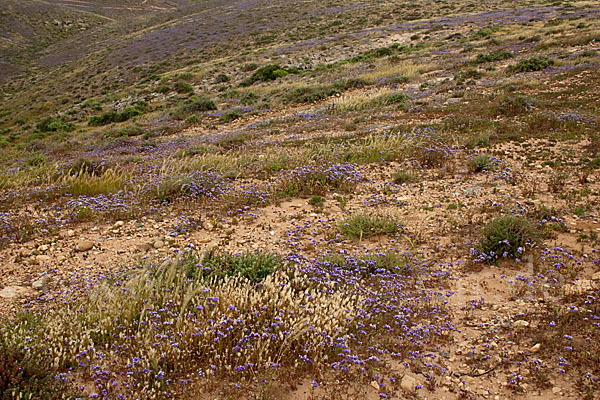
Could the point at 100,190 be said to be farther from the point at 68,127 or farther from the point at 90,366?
the point at 68,127

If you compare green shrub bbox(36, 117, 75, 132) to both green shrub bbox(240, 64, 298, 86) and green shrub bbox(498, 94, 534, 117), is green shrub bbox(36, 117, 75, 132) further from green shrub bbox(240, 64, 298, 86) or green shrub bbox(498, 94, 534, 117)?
green shrub bbox(498, 94, 534, 117)

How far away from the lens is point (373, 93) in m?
19.2

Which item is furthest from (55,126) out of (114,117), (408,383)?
(408,383)

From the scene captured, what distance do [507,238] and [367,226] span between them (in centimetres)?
196

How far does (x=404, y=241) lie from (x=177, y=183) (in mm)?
4614

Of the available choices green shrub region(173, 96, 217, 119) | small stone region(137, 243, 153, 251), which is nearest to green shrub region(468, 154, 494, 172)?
small stone region(137, 243, 153, 251)

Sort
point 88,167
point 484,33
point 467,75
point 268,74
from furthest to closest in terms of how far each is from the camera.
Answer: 1. point 268,74
2. point 484,33
3. point 467,75
4. point 88,167

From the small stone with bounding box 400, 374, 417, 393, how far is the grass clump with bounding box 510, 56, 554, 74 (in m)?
19.2

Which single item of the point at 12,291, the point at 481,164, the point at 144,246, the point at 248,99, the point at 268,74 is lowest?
the point at 481,164

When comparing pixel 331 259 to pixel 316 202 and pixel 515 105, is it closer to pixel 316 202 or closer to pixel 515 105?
pixel 316 202

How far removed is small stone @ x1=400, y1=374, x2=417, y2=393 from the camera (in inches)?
124

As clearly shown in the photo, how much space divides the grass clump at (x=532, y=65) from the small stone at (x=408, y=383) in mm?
19221

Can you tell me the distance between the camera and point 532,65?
17.9 m

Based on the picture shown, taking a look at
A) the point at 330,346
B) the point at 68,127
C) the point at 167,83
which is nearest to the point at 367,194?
the point at 330,346
